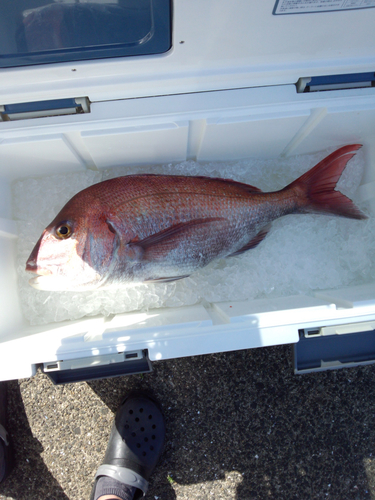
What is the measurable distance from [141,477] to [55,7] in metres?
1.94

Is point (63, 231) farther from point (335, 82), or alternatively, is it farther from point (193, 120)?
point (335, 82)

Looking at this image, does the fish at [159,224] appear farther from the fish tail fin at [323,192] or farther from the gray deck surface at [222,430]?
the gray deck surface at [222,430]

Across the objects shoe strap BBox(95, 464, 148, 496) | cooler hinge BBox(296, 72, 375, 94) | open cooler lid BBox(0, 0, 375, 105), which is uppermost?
open cooler lid BBox(0, 0, 375, 105)

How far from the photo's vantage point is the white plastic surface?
97cm

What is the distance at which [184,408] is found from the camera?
1.62m

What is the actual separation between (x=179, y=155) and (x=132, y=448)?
1520mm

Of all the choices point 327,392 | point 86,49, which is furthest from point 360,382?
point 86,49

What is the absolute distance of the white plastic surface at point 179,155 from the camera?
3.17 feet

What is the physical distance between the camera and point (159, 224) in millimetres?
1122

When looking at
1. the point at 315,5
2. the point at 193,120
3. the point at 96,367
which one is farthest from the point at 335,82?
the point at 96,367

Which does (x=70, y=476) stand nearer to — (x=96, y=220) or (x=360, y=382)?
(x=96, y=220)

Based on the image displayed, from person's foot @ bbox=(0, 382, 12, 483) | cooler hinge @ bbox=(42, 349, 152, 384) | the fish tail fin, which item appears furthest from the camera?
person's foot @ bbox=(0, 382, 12, 483)

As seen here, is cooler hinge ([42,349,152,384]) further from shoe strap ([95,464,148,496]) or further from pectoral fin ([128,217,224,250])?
shoe strap ([95,464,148,496])

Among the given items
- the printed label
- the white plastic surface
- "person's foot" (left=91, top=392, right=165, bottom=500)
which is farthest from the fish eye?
"person's foot" (left=91, top=392, right=165, bottom=500)
